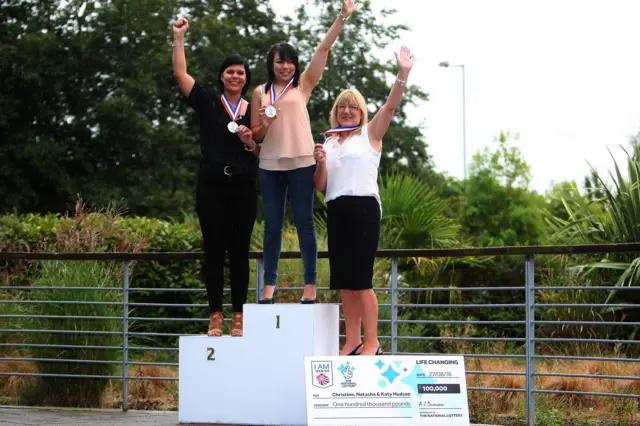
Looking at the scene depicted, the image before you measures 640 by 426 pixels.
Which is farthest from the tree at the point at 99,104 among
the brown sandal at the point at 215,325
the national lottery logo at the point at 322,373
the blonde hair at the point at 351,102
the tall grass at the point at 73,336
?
the national lottery logo at the point at 322,373

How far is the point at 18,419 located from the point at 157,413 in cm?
93

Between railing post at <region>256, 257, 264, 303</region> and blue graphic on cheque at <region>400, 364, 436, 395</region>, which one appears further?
railing post at <region>256, 257, 264, 303</region>

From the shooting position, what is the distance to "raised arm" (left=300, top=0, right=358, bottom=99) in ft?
17.8

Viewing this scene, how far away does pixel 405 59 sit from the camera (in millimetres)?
5207

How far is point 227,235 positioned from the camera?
563 cm

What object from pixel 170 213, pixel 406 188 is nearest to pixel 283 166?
pixel 406 188

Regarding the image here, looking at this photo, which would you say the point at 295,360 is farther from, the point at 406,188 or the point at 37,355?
the point at 406,188

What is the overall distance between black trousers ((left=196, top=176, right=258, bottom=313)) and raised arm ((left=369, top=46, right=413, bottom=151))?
0.76 m

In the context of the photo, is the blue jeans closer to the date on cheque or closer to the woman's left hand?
the woman's left hand

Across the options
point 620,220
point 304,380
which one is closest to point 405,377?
point 304,380

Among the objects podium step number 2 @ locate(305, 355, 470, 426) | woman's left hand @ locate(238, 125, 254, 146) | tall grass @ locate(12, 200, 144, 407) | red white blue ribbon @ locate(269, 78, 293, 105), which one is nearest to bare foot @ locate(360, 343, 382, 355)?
podium step number 2 @ locate(305, 355, 470, 426)

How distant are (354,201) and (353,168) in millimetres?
179

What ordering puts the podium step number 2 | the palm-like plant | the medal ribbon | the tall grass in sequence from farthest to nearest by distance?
the palm-like plant, the tall grass, the medal ribbon, the podium step number 2

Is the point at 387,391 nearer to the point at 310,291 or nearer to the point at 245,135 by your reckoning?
the point at 310,291
